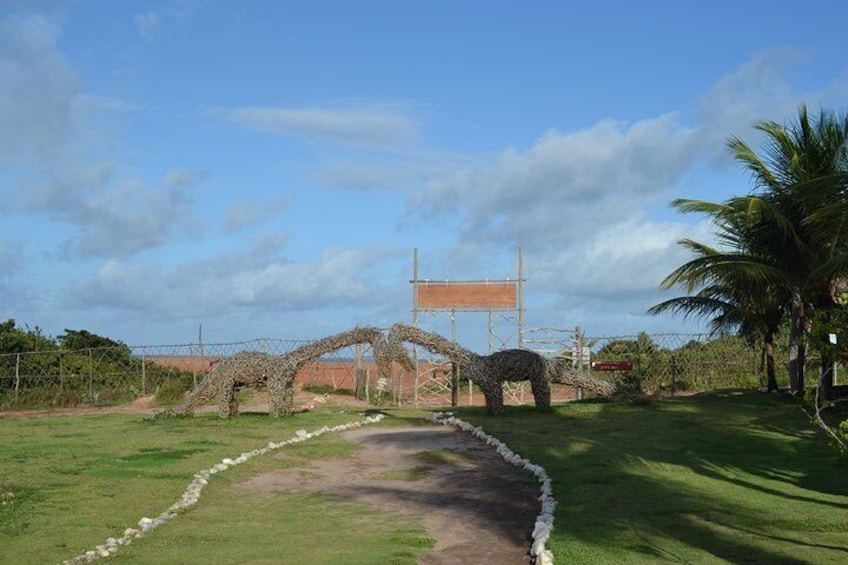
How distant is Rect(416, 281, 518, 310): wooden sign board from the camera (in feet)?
103

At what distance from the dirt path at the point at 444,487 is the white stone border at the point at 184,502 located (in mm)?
729

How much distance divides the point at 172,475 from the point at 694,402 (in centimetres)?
1357

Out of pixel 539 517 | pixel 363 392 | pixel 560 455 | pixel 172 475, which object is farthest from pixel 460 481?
pixel 363 392

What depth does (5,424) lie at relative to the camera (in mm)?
23391

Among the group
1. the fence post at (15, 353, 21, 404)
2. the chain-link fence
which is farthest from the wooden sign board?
the fence post at (15, 353, 21, 404)

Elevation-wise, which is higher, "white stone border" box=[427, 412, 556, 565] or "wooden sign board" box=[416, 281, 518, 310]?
"wooden sign board" box=[416, 281, 518, 310]

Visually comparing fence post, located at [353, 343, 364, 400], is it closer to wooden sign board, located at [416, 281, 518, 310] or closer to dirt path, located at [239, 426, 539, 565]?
wooden sign board, located at [416, 281, 518, 310]

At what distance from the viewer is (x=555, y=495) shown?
11836mm

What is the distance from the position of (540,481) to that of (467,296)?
1851 cm

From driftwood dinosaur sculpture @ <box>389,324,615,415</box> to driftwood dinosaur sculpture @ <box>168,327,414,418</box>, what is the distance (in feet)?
1.62

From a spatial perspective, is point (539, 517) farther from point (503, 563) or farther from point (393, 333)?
point (393, 333)

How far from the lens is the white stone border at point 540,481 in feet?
29.3

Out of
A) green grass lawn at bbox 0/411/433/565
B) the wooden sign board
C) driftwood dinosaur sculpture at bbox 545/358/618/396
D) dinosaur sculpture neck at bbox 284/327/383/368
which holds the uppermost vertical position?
the wooden sign board

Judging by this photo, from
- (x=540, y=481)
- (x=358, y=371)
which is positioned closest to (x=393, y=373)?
(x=358, y=371)
